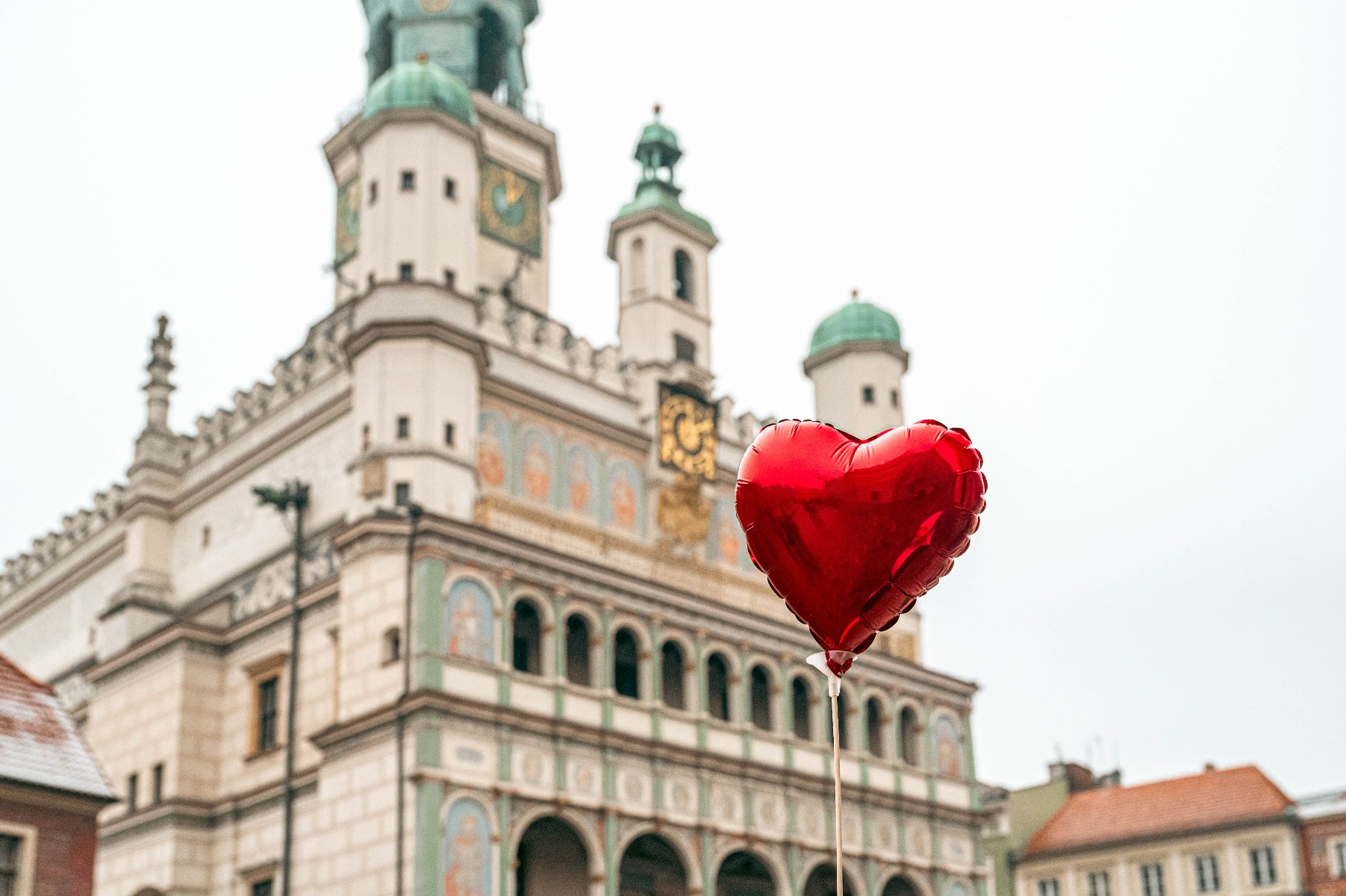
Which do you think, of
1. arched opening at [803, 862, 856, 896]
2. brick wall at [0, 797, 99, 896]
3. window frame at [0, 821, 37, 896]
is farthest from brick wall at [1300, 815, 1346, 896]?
window frame at [0, 821, 37, 896]

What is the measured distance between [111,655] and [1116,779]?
4527 cm

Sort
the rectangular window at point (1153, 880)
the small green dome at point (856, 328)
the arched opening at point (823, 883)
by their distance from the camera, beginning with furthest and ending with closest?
1. the rectangular window at point (1153, 880)
2. the small green dome at point (856, 328)
3. the arched opening at point (823, 883)

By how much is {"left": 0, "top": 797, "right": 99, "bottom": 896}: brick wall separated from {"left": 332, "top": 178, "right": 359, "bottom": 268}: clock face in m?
25.3

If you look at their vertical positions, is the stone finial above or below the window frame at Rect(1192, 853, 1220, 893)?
above

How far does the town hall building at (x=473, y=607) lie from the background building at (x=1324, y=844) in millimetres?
16089

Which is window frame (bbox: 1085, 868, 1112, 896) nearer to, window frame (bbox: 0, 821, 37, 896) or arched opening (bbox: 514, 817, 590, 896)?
arched opening (bbox: 514, 817, 590, 896)

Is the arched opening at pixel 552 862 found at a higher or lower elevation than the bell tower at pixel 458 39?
lower

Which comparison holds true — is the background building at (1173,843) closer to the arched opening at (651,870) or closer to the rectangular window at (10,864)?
the arched opening at (651,870)

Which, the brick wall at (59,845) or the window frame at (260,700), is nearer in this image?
the brick wall at (59,845)

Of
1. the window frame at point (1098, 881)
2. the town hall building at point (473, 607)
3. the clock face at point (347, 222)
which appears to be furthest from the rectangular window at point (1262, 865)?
the clock face at point (347, 222)

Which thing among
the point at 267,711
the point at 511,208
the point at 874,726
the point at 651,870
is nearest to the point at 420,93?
the point at 511,208

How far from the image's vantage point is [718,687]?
153ft

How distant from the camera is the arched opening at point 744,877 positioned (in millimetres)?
44906

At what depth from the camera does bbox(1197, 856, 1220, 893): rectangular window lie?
206 feet
